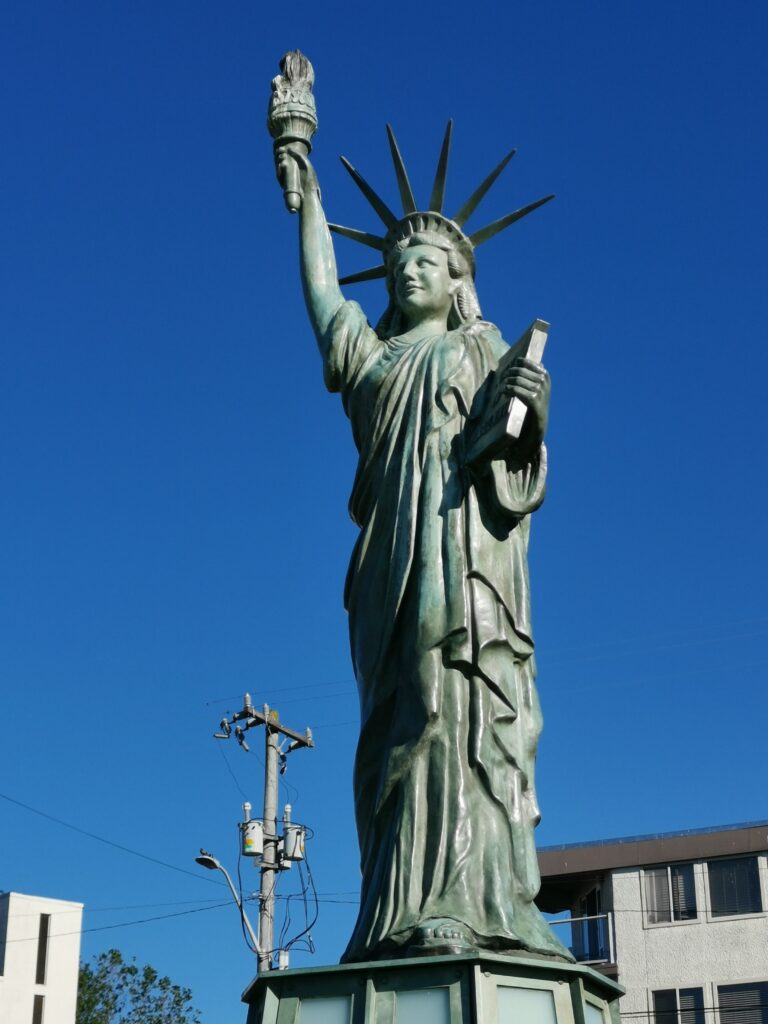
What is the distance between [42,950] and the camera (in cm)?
3784

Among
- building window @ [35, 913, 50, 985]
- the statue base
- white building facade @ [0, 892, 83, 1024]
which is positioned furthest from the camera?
building window @ [35, 913, 50, 985]

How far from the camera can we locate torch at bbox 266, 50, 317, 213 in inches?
378

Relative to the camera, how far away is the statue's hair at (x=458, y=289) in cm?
927

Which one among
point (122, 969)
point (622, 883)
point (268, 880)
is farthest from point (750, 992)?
point (122, 969)

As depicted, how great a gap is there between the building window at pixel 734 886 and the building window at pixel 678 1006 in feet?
5.71

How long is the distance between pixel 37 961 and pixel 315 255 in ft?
106

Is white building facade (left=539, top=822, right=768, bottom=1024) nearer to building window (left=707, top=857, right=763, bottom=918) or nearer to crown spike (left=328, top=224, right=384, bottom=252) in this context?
building window (left=707, top=857, right=763, bottom=918)

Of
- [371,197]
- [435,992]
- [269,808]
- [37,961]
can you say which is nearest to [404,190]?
[371,197]

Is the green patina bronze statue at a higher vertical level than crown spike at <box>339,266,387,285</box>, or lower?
lower

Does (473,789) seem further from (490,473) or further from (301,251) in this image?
(301,251)

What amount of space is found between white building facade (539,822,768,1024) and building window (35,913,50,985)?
1331 centimetres

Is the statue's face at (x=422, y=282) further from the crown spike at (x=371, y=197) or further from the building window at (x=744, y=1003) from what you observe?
the building window at (x=744, y=1003)

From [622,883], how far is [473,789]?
88.4 feet

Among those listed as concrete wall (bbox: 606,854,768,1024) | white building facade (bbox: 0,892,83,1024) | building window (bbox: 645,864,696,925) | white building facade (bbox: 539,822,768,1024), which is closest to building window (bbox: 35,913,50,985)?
white building facade (bbox: 0,892,83,1024)
